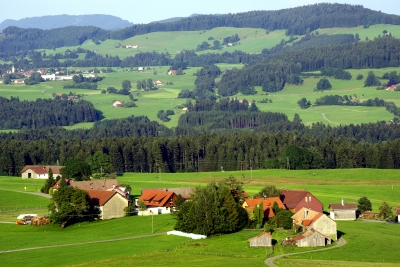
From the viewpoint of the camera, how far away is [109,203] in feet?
318

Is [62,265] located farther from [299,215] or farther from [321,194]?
[321,194]

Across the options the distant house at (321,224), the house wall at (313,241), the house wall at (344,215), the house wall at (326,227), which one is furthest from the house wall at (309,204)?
the house wall at (313,241)

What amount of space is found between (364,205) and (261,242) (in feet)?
79.3

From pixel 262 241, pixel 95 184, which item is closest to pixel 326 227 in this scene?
pixel 262 241

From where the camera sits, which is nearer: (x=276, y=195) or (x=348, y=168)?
(x=276, y=195)

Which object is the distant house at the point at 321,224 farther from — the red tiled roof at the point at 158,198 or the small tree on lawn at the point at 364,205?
the red tiled roof at the point at 158,198

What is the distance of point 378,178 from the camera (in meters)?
127

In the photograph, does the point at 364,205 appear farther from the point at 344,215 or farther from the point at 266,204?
the point at 266,204

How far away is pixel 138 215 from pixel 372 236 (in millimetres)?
29371

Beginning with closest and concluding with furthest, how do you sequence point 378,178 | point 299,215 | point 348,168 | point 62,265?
1. point 62,265
2. point 299,215
3. point 378,178
4. point 348,168

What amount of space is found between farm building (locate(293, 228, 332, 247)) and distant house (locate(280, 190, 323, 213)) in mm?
17401

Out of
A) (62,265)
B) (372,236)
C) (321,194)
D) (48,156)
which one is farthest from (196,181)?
(62,265)

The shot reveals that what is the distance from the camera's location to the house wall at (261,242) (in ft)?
247

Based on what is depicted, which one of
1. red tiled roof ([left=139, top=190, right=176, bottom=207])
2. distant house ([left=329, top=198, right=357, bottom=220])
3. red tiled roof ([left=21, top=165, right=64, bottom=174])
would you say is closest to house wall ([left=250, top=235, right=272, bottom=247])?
distant house ([left=329, top=198, right=357, bottom=220])
